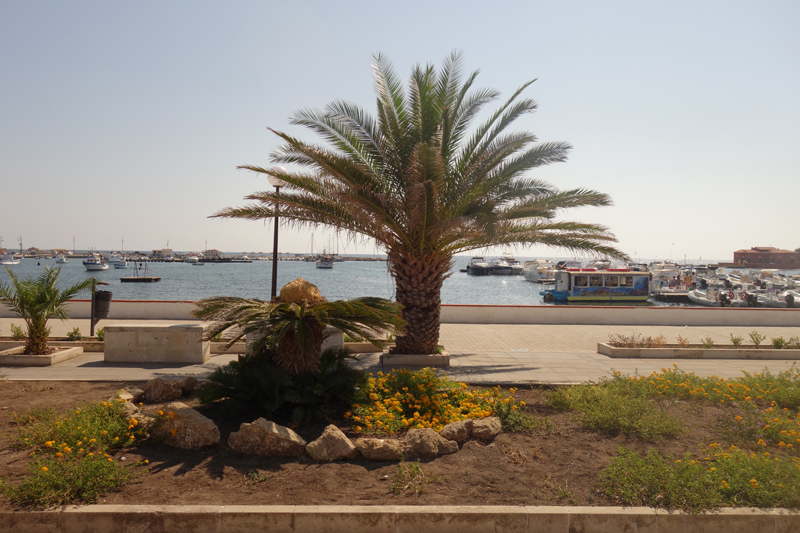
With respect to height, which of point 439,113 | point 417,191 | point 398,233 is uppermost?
point 439,113

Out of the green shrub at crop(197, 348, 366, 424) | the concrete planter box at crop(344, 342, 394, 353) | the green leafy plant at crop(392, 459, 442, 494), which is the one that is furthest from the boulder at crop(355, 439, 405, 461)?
the concrete planter box at crop(344, 342, 394, 353)

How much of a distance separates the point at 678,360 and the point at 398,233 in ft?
23.3

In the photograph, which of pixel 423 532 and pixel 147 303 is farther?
pixel 147 303

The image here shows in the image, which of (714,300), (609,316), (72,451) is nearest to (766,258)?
(714,300)

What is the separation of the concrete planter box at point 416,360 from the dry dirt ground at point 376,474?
4314 millimetres

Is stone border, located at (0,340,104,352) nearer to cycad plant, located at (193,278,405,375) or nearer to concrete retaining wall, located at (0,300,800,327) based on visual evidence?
cycad plant, located at (193,278,405,375)

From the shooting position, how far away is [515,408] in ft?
18.9

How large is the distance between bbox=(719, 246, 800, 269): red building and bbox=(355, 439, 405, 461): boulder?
138 m

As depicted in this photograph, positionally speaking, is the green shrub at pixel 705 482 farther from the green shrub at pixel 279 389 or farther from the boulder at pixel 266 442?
the green shrub at pixel 279 389

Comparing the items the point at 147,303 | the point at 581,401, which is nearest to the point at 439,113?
the point at 581,401

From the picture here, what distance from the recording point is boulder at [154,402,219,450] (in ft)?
15.4

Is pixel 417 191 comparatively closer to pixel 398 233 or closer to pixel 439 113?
pixel 398 233

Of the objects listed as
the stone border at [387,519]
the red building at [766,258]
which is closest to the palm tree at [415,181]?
the stone border at [387,519]

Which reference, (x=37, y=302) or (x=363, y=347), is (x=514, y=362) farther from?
(x=37, y=302)
